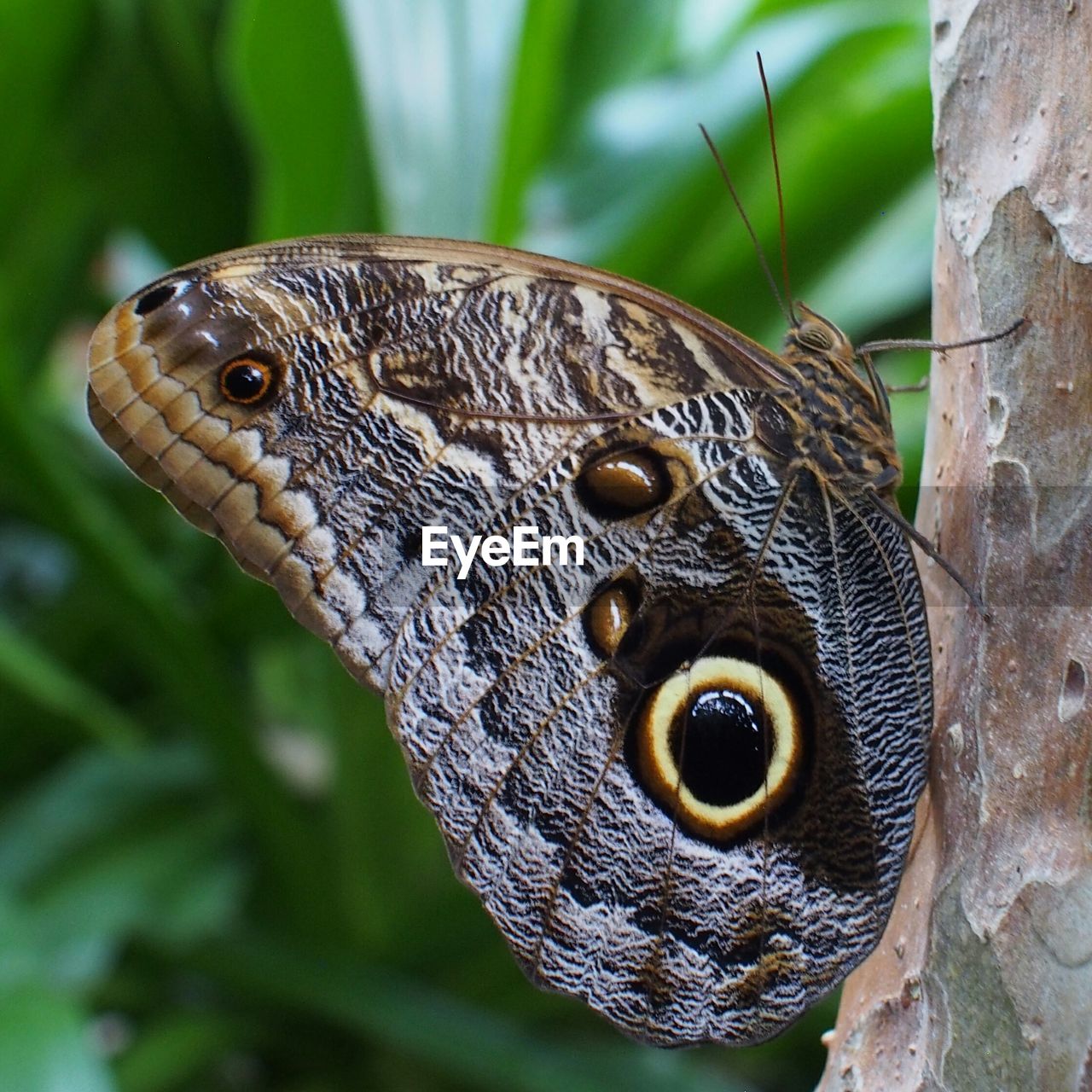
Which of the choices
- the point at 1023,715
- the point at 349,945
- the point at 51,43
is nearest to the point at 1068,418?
the point at 1023,715

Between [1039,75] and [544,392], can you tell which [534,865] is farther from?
[1039,75]

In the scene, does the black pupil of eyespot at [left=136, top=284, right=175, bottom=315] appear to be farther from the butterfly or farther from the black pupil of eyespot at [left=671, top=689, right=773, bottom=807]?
the black pupil of eyespot at [left=671, top=689, right=773, bottom=807]

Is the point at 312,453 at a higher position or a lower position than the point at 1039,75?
lower

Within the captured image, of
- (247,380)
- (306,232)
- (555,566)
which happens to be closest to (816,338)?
(555,566)

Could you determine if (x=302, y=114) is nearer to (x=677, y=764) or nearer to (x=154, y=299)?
(x=154, y=299)

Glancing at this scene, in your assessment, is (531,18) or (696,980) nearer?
(696,980)

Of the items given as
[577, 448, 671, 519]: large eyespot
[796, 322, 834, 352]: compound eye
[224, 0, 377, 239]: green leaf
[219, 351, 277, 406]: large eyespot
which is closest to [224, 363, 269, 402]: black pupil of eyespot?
[219, 351, 277, 406]: large eyespot

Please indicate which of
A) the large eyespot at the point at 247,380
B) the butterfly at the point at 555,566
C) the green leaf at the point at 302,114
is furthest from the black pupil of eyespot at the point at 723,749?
the green leaf at the point at 302,114
